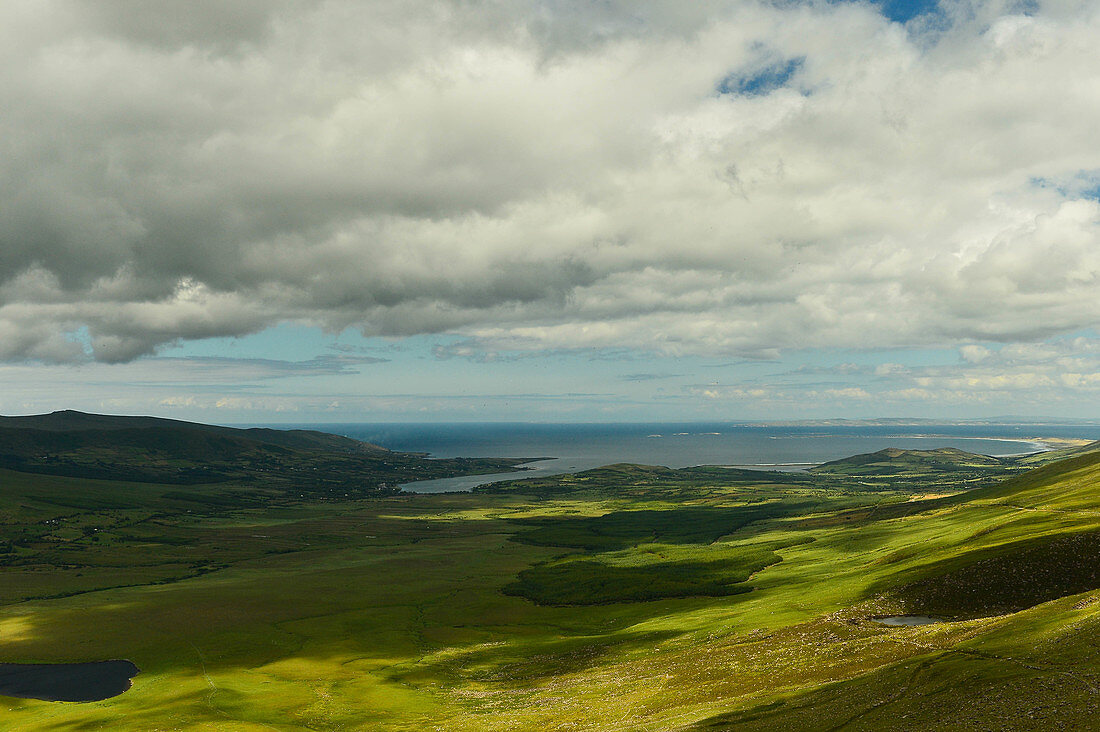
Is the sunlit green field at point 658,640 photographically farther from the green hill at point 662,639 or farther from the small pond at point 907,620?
the small pond at point 907,620

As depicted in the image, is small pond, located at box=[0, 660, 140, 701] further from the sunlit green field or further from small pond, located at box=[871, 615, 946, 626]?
small pond, located at box=[871, 615, 946, 626]

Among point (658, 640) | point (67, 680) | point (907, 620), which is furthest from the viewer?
point (67, 680)

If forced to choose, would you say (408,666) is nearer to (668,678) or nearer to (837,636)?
(668,678)

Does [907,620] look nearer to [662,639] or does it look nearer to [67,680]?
[662,639]

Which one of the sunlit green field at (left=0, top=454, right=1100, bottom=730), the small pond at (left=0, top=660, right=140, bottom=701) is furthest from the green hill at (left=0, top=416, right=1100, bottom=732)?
the small pond at (left=0, top=660, right=140, bottom=701)

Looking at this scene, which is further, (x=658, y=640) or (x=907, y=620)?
(x=658, y=640)

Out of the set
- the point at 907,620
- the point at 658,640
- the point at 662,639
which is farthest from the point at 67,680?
the point at 907,620

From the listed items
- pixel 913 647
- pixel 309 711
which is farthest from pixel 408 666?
pixel 913 647
